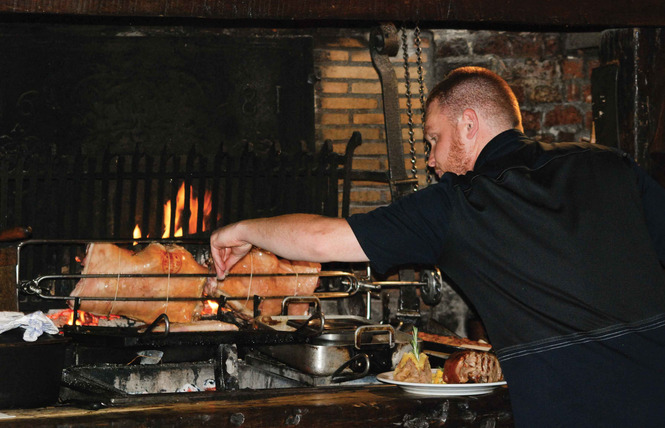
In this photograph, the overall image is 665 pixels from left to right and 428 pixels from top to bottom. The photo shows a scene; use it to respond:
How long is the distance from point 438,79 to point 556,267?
9.72ft

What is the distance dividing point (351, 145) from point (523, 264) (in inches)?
98.1

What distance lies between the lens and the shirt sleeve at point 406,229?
2520mm

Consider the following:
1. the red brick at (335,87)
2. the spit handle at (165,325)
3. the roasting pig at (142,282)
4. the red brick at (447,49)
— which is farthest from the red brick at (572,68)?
the spit handle at (165,325)

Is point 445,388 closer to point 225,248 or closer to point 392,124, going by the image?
point 225,248

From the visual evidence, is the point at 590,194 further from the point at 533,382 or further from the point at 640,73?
the point at 640,73

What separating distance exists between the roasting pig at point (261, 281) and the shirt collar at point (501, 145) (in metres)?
1.61

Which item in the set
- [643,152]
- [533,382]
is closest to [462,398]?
[533,382]

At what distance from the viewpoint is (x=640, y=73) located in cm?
422

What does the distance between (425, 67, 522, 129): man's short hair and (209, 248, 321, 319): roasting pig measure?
147 cm

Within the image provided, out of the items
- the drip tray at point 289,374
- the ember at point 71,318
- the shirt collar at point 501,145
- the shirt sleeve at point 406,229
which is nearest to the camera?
the shirt sleeve at point 406,229

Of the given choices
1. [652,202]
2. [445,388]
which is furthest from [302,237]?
[652,202]

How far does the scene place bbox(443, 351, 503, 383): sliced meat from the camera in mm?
3070

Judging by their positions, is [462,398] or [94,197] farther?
[94,197]

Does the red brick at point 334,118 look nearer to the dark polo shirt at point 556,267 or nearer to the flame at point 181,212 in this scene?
the flame at point 181,212
